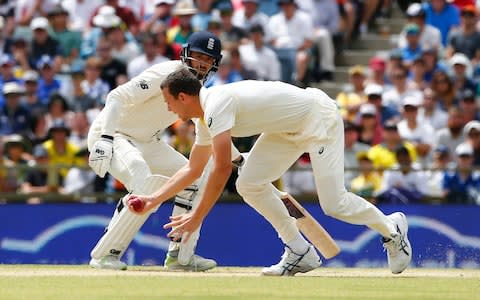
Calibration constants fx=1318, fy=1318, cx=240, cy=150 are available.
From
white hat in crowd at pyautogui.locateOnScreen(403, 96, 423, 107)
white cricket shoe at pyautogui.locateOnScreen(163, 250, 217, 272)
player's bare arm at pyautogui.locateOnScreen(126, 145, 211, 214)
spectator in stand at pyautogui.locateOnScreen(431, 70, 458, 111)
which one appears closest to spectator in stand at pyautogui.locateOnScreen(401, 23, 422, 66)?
spectator in stand at pyautogui.locateOnScreen(431, 70, 458, 111)

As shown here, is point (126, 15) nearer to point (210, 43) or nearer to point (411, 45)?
point (411, 45)

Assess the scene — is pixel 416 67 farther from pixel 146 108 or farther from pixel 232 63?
pixel 146 108

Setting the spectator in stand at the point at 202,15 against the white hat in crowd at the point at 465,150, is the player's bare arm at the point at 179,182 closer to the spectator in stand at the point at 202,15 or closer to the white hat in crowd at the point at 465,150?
the white hat in crowd at the point at 465,150

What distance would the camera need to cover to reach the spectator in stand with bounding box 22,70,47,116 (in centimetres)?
1723

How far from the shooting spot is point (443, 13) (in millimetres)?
18766

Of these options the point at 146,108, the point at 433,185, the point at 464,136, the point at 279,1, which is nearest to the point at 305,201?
the point at 433,185

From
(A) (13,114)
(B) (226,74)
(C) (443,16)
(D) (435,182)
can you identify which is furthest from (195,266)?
(C) (443,16)

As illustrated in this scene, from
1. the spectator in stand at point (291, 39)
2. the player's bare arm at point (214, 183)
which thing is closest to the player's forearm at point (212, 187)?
the player's bare arm at point (214, 183)

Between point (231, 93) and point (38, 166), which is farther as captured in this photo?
point (38, 166)

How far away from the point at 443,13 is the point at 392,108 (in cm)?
241

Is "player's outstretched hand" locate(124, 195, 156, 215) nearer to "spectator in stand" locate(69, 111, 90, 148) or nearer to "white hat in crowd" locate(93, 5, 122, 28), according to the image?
"spectator in stand" locate(69, 111, 90, 148)

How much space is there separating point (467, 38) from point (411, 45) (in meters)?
0.76

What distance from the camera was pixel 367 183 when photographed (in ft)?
48.7

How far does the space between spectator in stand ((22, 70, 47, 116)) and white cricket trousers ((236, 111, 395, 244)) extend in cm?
730
